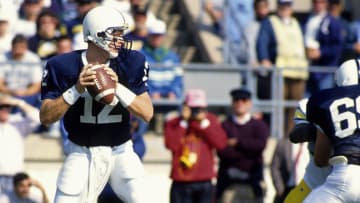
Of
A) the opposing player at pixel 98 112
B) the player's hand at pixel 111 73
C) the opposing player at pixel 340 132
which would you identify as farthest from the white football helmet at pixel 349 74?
the player's hand at pixel 111 73

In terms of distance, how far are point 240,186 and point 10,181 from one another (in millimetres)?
2225

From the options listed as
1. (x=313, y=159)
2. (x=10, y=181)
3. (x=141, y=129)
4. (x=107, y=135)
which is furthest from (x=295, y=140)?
(x=10, y=181)

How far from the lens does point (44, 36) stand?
1316 cm

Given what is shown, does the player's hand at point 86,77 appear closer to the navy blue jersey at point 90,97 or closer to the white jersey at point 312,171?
the navy blue jersey at point 90,97

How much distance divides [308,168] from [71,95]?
1.92 metres

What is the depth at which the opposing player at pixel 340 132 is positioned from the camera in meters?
7.72

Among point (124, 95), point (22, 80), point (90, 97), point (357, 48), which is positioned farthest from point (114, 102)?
point (357, 48)

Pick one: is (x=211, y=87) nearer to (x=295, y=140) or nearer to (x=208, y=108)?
(x=208, y=108)

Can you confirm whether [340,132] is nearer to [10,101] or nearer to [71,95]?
[71,95]

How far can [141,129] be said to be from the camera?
11312 millimetres

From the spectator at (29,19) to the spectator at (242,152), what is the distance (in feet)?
8.79

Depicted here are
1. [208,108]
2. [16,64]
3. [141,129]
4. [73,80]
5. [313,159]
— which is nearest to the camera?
[73,80]

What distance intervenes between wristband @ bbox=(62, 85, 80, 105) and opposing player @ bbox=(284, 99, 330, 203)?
5.17 ft

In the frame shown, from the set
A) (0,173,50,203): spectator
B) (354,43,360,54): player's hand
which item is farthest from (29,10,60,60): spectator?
(354,43,360,54): player's hand
